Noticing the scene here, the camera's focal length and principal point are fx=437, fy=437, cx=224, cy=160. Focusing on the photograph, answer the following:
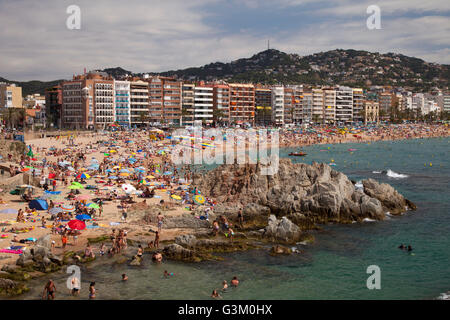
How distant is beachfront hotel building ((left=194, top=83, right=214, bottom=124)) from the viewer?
412 feet

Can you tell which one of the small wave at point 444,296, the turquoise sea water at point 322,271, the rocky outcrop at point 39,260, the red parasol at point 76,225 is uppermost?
the red parasol at point 76,225

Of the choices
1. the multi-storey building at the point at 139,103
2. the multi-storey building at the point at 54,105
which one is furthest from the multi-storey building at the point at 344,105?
the multi-storey building at the point at 54,105

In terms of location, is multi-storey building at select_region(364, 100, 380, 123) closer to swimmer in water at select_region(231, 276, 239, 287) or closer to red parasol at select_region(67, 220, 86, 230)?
red parasol at select_region(67, 220, 86, 230)

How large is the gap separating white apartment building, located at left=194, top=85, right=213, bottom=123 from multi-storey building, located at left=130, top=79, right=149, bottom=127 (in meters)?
14.6

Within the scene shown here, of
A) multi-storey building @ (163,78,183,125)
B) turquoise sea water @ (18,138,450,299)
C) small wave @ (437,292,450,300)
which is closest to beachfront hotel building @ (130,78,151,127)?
multi-storey building @ (163,78,183,125)

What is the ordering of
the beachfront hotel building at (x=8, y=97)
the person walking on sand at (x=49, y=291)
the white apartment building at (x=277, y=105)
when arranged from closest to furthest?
the person walking on sand at (x=49, y=291)
the beachfront hotel building at (x=8, y=97)
the white apartment building at (x=277, y=105)

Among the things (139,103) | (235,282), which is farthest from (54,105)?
(235,282)

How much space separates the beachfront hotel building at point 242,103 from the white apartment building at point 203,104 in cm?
887

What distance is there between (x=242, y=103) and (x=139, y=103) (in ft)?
119

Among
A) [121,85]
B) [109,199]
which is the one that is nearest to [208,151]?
[109,199]

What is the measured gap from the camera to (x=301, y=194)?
106ft

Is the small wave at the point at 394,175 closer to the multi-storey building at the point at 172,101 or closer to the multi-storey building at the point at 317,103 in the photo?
the multi-storey building at the point at 172,101

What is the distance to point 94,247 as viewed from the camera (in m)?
23.2

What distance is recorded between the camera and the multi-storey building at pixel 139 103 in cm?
11406
